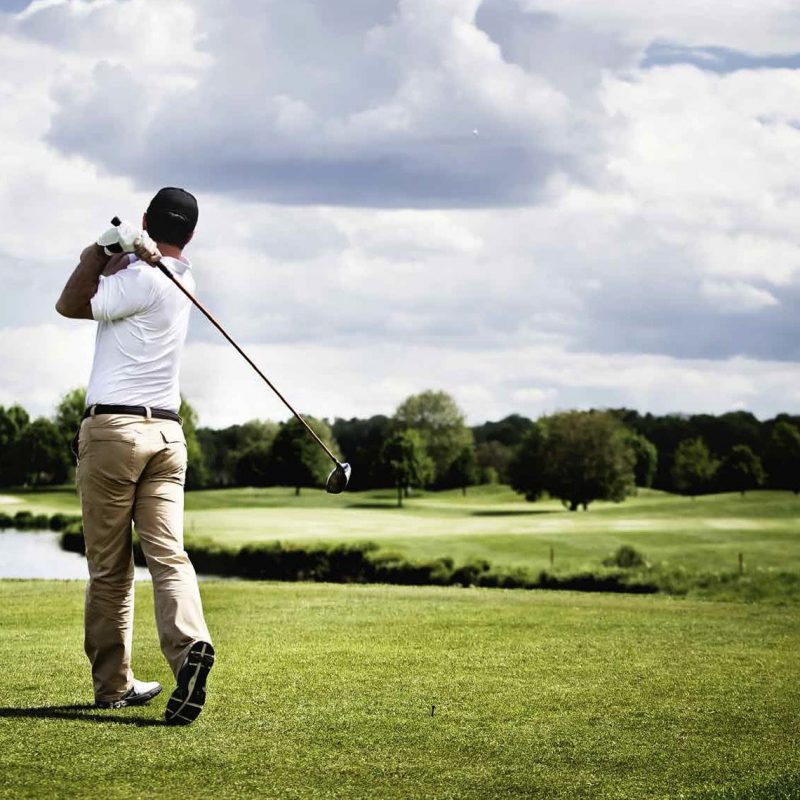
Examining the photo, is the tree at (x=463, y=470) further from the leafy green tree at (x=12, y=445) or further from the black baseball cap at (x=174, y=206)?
the black baseball cap at (x=174, y=206)

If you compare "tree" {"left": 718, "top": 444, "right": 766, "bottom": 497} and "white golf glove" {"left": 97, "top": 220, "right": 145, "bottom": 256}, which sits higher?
"white golf glove" {"left": 97, "top": 220, "right": 145, "bottom": 256}

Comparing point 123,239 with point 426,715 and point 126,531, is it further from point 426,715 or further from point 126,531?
point 426,715

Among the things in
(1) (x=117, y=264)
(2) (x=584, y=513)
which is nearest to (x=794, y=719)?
(1) (x=117, y=264)

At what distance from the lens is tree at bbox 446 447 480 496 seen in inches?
4213

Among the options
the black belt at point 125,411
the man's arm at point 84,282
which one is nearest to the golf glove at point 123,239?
the man's arm at point 84,282

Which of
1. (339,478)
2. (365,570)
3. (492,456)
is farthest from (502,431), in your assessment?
(339,478)

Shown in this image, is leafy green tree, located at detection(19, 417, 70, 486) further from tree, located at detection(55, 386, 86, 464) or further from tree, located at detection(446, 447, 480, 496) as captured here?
tree, located at detection(446, 447, 480, 496)

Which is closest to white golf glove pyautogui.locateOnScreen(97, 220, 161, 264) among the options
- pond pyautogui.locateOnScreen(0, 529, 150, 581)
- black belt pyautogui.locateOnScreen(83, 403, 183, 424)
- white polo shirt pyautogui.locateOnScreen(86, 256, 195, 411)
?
white polo shirt pyautogui.locateOnScreen(86, 256, 195, 411)

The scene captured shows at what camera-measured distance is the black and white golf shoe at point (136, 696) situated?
254 inches

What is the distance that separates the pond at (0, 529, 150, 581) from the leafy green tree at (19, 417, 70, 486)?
37.9 meters

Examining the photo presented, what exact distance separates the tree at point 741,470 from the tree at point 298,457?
28.7 metres

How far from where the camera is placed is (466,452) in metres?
107

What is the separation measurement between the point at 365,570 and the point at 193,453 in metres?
54.7

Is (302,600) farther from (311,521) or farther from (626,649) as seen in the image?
(311,521)
